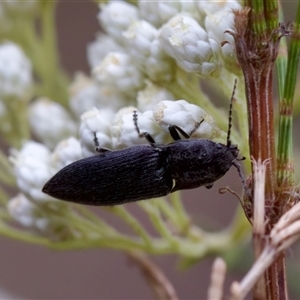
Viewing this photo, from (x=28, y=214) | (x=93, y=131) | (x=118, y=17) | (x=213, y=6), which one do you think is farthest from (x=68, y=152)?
(x=213, y=6)

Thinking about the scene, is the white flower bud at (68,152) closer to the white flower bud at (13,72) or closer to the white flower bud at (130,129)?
the white flower bud at (130,129)

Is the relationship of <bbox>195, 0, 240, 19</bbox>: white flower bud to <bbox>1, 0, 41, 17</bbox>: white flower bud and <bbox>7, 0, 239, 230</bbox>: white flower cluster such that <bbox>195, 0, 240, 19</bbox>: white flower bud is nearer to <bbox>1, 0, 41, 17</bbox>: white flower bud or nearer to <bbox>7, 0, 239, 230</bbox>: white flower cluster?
<bbox>7, 0, 239, 230</bbox>: white flower cluster

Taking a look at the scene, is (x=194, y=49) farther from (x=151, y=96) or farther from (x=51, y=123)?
(x=51, y=123)

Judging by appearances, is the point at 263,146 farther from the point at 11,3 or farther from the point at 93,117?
the point at 11,3

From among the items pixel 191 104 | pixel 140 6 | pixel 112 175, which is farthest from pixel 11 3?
pixel 191 104

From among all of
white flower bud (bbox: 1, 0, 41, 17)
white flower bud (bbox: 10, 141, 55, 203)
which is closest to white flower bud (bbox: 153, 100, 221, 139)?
white flower bud (bbox: 10, 141, 55, 203)
